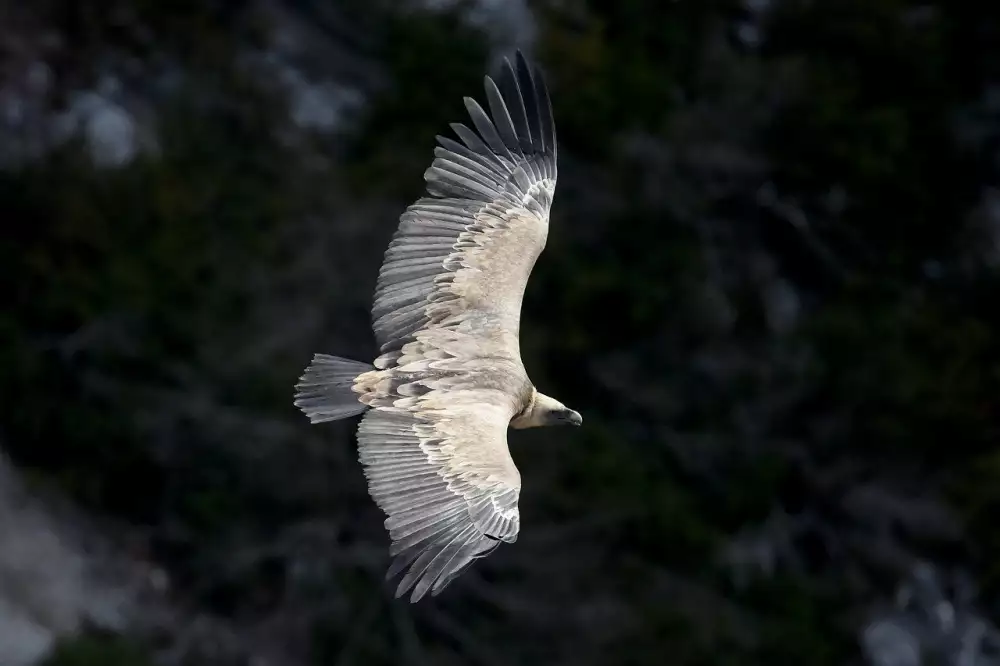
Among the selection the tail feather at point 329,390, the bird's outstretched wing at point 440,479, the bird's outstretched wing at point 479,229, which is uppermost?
the bird's outstretched wing at point 479,229

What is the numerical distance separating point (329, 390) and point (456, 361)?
51 cm

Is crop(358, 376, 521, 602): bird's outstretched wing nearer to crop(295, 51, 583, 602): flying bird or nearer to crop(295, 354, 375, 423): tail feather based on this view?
crop(295, 51, 583, 602): flying bird

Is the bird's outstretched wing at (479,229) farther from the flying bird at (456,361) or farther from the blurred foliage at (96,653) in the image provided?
the blurred foliage at (96,653)

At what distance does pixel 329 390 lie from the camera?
25.2ft

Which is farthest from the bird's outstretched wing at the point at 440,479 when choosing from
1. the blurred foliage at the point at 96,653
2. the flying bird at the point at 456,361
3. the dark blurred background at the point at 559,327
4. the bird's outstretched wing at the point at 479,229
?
the blurred foliage at the point at 96,653

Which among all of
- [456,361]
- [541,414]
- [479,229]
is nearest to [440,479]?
[456,361]

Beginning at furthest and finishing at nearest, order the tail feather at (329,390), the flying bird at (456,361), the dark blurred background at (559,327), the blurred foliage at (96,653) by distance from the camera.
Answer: the dark blurred background at (559,327) → the blurred foliage at (96,653) → the tail feather at (329,390) → the flying bird at (456,361)

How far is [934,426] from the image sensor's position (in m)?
16.7

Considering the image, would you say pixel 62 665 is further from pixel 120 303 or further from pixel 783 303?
pixel 783 303

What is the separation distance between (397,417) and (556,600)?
7003 mm

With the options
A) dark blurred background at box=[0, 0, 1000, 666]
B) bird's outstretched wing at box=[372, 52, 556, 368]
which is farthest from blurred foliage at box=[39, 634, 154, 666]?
bird's outstretched wing at box=[372, 52, 556, 368]

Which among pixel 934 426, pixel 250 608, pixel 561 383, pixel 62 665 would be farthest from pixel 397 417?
pixel 934 426

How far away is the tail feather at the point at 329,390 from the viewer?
7.59 metres

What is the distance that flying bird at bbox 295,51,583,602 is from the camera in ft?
23.3
